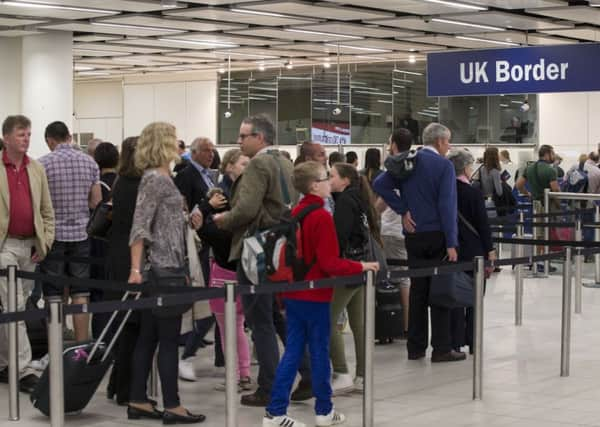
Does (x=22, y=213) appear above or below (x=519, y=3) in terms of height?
below

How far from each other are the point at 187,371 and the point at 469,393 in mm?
1894

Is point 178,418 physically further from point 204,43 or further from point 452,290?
point 204,43

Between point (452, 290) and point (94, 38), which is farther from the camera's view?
point (94, 38)

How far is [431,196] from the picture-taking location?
8.46 m

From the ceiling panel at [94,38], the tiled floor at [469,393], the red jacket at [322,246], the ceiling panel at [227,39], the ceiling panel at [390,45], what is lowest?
the tiled floor at [469,393]

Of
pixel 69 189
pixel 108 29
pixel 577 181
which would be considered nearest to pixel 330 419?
pixel 69 189

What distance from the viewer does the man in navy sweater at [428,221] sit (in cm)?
834

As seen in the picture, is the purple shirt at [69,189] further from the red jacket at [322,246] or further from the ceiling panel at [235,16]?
the ceiling panel at [235,16]

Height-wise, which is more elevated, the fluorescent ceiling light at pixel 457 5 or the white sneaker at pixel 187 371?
the fluorescent ceiling light at pixel 457 5

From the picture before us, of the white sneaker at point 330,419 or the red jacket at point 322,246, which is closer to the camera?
the red jacket at point 322,246

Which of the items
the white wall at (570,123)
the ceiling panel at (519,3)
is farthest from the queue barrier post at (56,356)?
the white wall at (570,123)

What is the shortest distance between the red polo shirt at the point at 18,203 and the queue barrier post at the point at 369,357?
2404 millimetres

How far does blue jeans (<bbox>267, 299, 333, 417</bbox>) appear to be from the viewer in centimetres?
605

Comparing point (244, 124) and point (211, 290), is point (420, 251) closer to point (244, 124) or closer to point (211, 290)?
point (244, 124)
